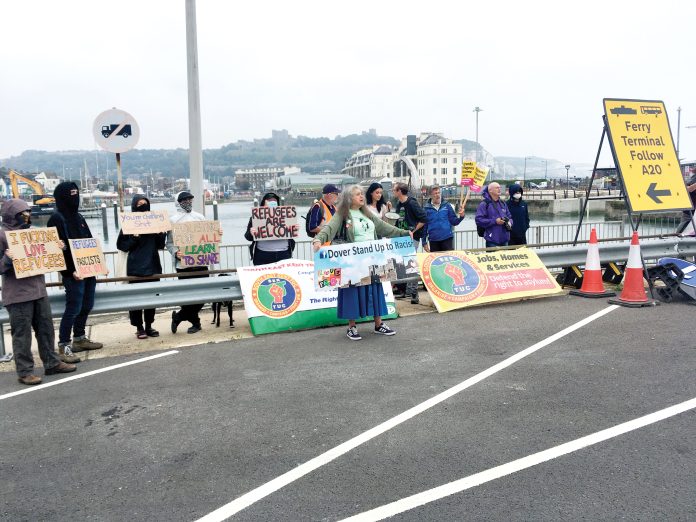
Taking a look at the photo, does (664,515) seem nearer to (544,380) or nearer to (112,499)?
(544,380)

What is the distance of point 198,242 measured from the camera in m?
8.30

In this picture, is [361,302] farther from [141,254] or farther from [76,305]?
[76,305]

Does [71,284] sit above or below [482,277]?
above

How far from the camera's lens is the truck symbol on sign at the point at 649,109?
10.5 metres

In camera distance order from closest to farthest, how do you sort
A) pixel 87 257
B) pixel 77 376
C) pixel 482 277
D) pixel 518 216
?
pixel 77 376
pixel 87 257
pixel 482 277
pixel 518 216

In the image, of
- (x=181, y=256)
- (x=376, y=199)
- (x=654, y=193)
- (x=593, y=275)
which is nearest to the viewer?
(x=181, y=256)

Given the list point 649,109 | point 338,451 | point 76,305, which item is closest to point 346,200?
point 76,305

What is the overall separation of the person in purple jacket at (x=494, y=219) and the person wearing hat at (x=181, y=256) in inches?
183

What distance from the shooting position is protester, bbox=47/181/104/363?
22.3 feet

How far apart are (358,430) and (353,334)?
2.90 m

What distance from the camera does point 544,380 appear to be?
5543mm

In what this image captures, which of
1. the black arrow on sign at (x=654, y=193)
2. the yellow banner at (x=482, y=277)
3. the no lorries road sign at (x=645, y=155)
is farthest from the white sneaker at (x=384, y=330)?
the black arrow on sign at (x=654, y=193)

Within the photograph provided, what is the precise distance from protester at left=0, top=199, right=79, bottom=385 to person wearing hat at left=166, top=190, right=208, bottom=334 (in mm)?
1988

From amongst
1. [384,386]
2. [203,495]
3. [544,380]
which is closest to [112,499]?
[203,495]
